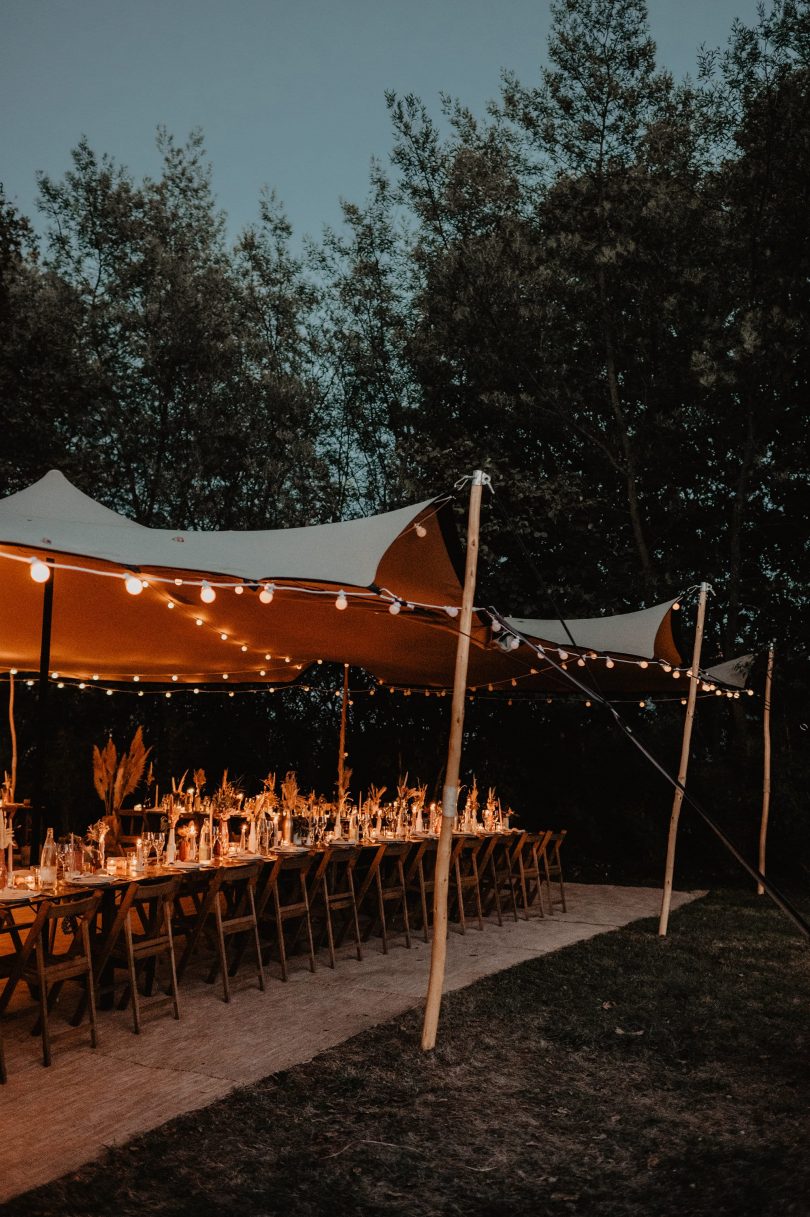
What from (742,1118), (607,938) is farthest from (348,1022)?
(607,938)

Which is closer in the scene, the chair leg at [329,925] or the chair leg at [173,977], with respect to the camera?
the chair leg at [173,977]

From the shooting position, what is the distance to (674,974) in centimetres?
648

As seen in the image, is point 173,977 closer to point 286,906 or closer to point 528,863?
point 286,906

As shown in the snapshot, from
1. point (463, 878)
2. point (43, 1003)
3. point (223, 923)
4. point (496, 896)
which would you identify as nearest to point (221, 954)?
point (223, 923)

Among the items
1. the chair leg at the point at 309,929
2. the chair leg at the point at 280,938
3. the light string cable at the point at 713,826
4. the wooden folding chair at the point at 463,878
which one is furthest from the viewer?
the wooden folding chair at the point at 463,878

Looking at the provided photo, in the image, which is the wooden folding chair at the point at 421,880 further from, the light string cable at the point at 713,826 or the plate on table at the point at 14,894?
the plate on table at the point at 14,894

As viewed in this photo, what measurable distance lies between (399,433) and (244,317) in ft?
9.56

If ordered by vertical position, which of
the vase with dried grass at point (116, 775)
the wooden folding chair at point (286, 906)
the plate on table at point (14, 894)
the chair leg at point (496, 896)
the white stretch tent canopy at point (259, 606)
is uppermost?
the white stretch tent canopy at point (259, 606)

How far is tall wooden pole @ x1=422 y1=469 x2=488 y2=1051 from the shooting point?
4.78 meters

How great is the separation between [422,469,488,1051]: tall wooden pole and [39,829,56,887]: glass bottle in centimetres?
194

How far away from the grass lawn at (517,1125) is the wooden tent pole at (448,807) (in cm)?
23

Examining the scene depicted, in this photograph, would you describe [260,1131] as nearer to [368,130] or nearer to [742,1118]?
[742,1118]

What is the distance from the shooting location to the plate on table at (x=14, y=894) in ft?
15.1

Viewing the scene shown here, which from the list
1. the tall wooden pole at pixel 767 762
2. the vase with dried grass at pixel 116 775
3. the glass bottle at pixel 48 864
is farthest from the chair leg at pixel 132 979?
the tall wooden pole at pixel 767 762
